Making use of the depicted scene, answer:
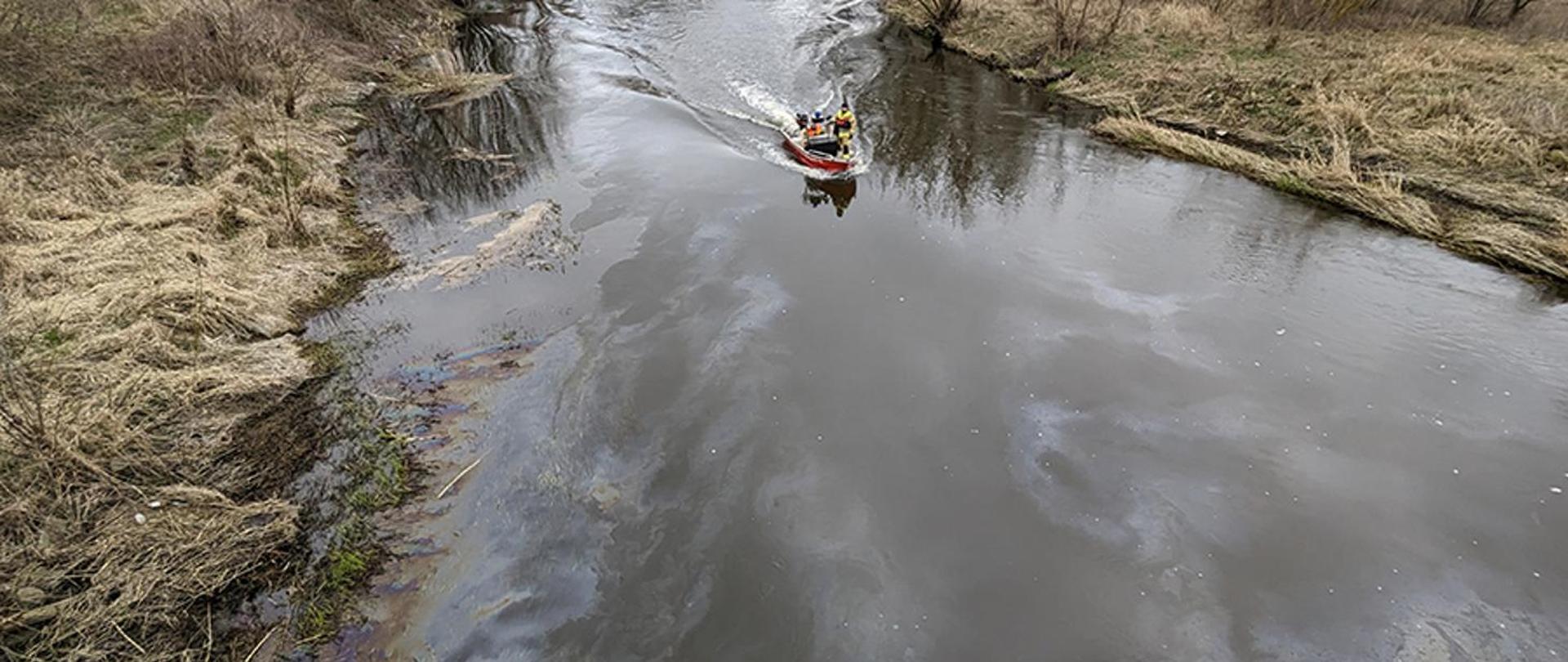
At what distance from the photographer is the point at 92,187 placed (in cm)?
1223

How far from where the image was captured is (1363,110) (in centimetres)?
1639

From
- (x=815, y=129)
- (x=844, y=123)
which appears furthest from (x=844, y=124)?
(x=815, y=129)

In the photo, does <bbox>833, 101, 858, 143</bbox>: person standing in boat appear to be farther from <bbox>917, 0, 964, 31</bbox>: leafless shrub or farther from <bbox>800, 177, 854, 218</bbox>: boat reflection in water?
<bbox>917, 0, 964, 31</bbox>: leafless shrub

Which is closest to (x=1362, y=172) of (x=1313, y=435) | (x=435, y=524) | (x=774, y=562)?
(x=1313, y=435)

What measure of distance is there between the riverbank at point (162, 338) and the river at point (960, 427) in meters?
1.10

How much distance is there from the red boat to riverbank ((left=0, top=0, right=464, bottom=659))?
885 cm

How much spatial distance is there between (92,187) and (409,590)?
10346 millimetres

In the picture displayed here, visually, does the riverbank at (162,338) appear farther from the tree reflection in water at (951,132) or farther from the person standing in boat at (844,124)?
the tree reflection in water at (951,132)

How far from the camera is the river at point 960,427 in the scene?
7.38m

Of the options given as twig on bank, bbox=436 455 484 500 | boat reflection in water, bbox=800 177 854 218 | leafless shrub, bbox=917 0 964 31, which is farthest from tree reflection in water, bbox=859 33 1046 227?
twig on bank, bbox=436 455 484 500

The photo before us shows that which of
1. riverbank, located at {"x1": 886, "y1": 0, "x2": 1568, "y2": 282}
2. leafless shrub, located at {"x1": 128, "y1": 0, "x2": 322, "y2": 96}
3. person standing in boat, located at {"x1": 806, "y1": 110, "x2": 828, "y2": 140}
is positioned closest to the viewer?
riverbank, located at {"x1": 886, "y1": 0, "x2": 1568, "y2": 282}

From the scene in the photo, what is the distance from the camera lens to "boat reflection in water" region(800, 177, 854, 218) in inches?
608

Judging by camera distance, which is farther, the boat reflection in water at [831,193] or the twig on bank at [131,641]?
the boat reflection in water at [831,193]

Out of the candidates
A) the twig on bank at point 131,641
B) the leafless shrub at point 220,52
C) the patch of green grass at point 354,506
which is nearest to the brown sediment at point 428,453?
the patch of green grass at point 354,506
